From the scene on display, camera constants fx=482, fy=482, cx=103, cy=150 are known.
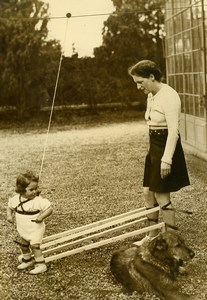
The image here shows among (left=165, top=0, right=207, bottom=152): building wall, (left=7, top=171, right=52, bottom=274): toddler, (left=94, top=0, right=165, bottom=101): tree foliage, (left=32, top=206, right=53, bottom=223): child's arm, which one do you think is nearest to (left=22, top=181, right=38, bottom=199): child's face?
(left=7, top=171, right=52, bottom=274): toddler

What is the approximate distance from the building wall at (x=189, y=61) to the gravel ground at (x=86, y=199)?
2.72 ft

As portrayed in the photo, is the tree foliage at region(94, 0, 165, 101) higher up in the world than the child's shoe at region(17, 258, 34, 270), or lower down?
higher up

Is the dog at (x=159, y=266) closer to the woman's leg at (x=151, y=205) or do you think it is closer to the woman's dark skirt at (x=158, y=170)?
the woman's dark skirt at (x=158, y=170)

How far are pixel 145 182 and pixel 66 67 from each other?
1622cm

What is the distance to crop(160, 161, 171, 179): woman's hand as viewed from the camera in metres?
4.05

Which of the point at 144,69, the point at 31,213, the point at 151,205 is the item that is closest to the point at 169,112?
the point at 144,69

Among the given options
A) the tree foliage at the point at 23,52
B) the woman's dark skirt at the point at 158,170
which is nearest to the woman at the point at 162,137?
the woman's dark skirt at the point at 158,170

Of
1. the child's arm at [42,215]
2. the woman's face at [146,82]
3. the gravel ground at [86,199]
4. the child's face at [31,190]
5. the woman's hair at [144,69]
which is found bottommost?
the gravel ground at [86,199]

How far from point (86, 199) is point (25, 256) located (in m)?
2.67

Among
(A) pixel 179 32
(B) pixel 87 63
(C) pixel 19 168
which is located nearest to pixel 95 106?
(B) pixel 87 63

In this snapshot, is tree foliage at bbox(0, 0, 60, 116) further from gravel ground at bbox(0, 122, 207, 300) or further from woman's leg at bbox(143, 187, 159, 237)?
woman's leg at bbox(143, 187, 159, 237)

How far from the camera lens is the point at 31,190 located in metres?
4.08

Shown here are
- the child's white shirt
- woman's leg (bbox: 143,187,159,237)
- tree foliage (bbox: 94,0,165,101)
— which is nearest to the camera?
the child's white shirt

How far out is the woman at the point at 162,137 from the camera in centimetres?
403
